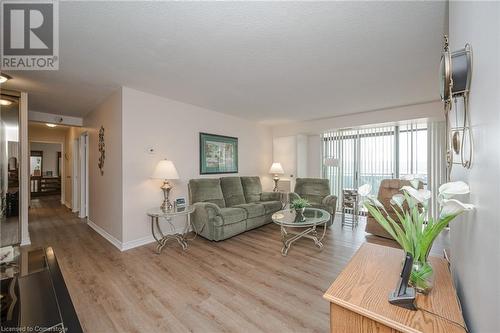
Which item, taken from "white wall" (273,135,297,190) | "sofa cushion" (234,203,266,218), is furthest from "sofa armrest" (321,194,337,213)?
"white wall" (273,135,297,190)

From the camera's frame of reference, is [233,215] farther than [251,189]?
No

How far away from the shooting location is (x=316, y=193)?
14.6ft

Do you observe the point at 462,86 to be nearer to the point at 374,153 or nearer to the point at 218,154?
the point at 218,154

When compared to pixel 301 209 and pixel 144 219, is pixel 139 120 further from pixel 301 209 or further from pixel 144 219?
pixel 301 209

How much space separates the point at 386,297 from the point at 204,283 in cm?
179

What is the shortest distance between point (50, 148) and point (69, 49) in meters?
8.88

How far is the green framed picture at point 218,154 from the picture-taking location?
13.9 feet

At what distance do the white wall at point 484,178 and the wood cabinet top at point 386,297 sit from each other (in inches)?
3.1

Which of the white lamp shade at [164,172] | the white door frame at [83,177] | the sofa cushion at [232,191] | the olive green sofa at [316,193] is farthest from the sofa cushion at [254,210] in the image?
the white door frame at [83,177]

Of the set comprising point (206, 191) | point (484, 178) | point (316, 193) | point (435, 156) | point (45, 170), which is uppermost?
point (435, 156)

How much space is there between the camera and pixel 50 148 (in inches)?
330

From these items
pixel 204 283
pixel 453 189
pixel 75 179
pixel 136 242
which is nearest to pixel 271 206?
pixel 204 283

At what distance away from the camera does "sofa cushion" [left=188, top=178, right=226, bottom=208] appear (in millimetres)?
3761

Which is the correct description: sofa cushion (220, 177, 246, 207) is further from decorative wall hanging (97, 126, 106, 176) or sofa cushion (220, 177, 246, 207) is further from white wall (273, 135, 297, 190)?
decorative wall hanging (97, 126, 106, 176)
